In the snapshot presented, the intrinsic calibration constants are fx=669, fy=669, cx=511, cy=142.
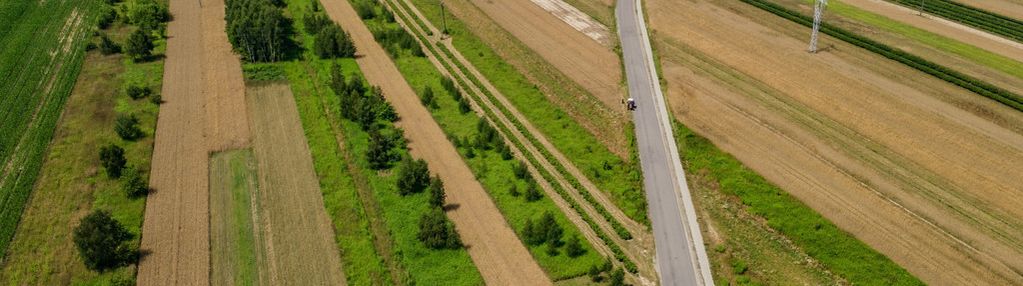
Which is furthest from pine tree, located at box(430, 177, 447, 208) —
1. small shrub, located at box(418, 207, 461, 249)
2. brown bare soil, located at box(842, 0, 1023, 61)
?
brown bare soil, located at box(842, 0, 1023, 61)

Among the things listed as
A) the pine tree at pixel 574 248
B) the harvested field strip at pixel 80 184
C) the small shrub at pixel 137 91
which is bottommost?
the pine tree at pixel 574 248

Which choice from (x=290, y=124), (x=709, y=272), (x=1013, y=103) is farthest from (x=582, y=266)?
(x=1013, y=103)

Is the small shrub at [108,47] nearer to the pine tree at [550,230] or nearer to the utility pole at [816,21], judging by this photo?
the pine tree at [550,230]

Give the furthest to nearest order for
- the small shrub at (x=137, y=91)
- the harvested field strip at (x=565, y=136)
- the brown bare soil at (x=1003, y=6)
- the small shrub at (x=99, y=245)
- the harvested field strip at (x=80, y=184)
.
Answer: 1. the brown bare soil at (x=1003, y=6)
2. the small shrub at (x=137, y=91)
3. the harvested field strip at (x=565, y=136)
4. the harvested field strip at (x=80, y=184)
5. the small shrub at (x=99, y=245)

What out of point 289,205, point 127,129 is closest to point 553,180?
point 289,205

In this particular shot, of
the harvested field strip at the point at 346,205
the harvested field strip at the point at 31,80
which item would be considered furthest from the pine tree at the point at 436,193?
the harvested field strip at the point at 31,80

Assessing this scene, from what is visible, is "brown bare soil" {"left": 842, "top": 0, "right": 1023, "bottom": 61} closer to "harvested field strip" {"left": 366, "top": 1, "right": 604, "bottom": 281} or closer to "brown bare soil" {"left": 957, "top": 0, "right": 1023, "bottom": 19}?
"brown bare soil" {"left": 957, "top": 0, "right": 1023, "bottom": 19}
